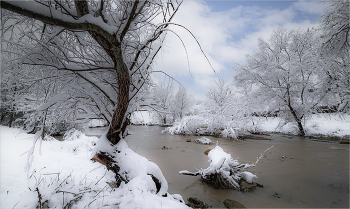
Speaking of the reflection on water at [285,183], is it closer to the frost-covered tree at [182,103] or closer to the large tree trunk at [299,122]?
the large tree trunk at [299,122]

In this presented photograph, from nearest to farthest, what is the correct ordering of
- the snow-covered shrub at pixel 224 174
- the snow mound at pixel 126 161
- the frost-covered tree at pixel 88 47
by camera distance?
1. the frost-covered tree at pixel 88 47
2. the snow mound at pixel 126 161
3. the snow-covered shrub at pixel 224 174

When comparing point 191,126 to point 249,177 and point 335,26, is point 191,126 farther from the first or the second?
point 335,26

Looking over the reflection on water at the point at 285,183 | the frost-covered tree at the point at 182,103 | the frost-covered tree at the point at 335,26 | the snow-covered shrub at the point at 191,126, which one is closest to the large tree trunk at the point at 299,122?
the reflection on water at the point at 285,183

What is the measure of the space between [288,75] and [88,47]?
14.1 metres

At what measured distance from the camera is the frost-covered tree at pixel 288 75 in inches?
454

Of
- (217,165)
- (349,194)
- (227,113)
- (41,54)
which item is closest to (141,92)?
(41,54)

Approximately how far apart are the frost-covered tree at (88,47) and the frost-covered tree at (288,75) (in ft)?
41.5

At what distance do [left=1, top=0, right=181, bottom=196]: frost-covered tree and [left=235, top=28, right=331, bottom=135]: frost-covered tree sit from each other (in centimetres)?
1265

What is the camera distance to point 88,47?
2334 mm

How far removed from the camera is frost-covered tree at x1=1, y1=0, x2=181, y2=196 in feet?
5.32

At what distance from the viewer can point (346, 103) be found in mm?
8578

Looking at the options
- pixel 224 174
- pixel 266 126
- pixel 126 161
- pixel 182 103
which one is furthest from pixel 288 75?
pixel 182 103

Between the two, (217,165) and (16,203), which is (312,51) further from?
(16,203)

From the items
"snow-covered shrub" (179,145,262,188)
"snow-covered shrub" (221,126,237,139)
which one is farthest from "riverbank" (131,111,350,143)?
"snow-covered shrub" (179,145,262,188)
